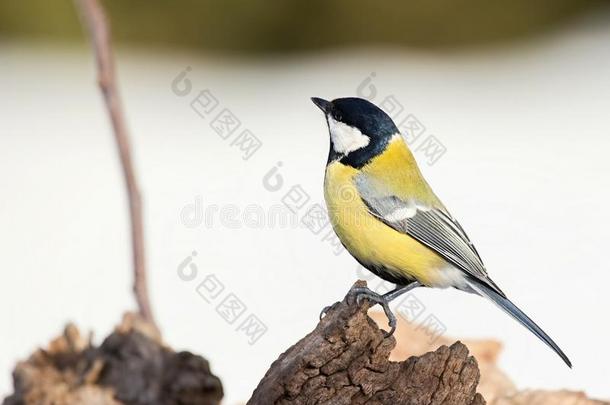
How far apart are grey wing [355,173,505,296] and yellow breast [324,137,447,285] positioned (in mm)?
14

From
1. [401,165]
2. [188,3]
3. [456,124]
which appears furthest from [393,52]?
[401,165]

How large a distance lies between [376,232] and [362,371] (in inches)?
14.5

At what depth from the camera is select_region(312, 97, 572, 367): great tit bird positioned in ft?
6.59

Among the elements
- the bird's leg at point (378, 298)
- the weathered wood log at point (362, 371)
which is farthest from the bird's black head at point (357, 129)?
the weathered wood log at point (362, 371)

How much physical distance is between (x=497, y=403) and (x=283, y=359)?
0.67 metres

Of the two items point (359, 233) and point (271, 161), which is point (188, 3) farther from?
point (359, 233)

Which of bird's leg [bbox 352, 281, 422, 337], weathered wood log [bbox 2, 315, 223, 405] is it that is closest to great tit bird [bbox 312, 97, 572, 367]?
bird's leg [bbox 352, 281, 422, 337]

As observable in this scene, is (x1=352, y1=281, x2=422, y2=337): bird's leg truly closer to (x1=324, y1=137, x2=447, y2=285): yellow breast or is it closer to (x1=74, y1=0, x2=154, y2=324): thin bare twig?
(x1=324, y1=137, x2=447, y2=285): yellow breast

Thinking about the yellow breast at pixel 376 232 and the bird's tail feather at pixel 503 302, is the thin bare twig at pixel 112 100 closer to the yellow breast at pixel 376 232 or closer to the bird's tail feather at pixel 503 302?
the yellow breast at pixel 376 232

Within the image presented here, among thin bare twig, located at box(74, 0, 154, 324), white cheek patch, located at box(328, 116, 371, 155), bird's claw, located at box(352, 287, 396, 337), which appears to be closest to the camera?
thin bare twig, located at box(74, 0, 154, 324)

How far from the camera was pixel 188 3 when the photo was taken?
5504mm

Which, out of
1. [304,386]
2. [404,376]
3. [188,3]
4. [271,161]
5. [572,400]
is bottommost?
[572,400]

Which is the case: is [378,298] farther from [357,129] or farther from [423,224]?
[357,129]

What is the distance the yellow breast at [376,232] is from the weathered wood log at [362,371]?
27 cm
